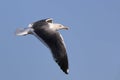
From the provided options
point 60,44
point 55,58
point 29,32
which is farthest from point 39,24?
point 55,58

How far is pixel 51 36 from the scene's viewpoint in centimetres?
477

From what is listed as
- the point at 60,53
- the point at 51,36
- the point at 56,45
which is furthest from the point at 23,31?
the point at 60,53

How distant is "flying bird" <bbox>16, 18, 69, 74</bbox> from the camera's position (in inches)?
173

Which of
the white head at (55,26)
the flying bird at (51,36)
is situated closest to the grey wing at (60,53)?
the flying bird at (51,36)

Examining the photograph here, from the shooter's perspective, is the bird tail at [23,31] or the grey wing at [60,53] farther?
the bird tail at [23,31]

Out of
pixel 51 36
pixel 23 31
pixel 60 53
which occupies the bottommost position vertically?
pixel 60 53

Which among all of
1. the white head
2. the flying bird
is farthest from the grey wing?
the white head

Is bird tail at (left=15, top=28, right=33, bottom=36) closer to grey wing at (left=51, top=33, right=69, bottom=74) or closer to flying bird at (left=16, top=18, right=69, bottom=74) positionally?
flying bird at (left=16, top=18, right=69, bottom=74)

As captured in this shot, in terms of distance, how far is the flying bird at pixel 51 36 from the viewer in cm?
439

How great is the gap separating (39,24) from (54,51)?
677 millimetres

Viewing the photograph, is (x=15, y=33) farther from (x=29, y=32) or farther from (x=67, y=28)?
(x=67, y=28)

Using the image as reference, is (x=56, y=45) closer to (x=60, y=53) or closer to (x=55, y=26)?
(x=60, y=53)

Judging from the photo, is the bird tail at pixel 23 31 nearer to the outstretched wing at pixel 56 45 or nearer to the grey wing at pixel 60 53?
the outstretched wing at pixel 56 45

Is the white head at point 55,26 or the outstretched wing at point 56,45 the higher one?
the white head at point 55,26
